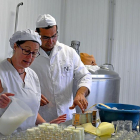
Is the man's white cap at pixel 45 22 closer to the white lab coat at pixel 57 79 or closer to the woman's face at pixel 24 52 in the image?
the white lab coat at pixel 57 79

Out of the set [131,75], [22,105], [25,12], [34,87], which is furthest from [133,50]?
[22,105]

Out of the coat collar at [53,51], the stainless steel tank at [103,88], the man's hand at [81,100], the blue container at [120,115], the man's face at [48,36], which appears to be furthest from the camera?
the stainless steel tank at [103,88]

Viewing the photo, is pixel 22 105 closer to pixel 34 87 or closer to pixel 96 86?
pixel 34 87

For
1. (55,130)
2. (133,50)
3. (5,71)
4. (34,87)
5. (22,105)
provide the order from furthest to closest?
(133,50)
(34,87)
(5,71)
(22,105)
(55,130)

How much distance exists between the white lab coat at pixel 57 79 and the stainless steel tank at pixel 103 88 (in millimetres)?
728

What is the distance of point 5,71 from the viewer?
1.41 metres

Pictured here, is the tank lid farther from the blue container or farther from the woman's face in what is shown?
the woman's face

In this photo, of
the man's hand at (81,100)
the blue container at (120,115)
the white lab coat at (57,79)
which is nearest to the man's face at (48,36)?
the white lab coat at (57,79)

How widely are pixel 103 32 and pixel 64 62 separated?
188 centimetres

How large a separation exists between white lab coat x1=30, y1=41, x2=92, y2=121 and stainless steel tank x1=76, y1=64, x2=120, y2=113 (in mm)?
728

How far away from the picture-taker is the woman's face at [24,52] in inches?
56.0

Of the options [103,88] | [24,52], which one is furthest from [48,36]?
[103,88]

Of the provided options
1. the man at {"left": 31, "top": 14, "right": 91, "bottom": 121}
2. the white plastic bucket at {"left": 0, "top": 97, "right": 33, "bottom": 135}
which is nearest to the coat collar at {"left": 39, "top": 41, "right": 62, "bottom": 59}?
the man at {"left": 31, "top": 14, "right": 91, "bottom": 121}

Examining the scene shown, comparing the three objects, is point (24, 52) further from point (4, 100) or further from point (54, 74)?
point (54, 74)
